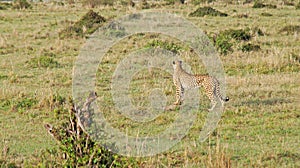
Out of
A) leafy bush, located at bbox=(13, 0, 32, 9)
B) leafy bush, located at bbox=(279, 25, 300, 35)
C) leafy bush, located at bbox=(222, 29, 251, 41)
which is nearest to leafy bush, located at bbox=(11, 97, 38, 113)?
leafy bush, located at bbox=(222, 29, 251, 41)

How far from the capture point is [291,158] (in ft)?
24.5

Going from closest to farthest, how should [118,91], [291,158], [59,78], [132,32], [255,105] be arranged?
[291,158] → [255,105] → [118,91] → [59,78] → [132,32]

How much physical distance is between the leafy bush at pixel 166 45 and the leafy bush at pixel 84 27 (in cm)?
372

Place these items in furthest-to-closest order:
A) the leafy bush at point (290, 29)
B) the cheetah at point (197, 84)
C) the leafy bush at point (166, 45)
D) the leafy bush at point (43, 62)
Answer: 1. the leafy bush at point (290, 29)
2. the leafy bush at point (166, 45)
3. the leafy bush at point (43, 62)
4. the cheetah at point (197, 84)

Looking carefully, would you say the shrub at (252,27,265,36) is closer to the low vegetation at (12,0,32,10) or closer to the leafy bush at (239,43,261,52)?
the leafy bush at (239,43,261,52)

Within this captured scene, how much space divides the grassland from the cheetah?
25 cm

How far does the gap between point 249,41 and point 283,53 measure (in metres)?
2.77

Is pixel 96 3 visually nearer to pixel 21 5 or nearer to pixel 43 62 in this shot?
pixel 21 5

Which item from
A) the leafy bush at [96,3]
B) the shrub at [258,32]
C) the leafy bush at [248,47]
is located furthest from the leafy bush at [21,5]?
the leafy bush at [248,47]

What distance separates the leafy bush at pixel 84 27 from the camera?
2022 cm

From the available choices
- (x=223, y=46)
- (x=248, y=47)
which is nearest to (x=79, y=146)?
(x=223, y=46)

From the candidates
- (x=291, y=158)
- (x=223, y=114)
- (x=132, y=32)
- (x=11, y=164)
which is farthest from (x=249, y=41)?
(x=11, y=164)

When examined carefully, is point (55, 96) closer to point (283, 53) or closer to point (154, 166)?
point (154, 166)

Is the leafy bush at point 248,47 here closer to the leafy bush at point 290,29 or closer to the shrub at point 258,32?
the shrub at point 258,32
